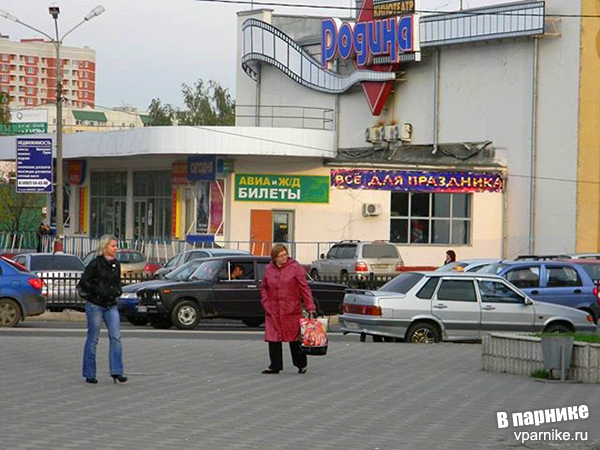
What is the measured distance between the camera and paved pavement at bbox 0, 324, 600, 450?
35.8 feet

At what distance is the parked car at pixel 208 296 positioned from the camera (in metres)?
25.7

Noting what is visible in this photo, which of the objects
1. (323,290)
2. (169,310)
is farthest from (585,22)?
(169,310)

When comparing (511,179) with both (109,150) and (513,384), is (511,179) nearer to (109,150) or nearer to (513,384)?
(109,150)

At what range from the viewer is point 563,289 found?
2586 centimetres

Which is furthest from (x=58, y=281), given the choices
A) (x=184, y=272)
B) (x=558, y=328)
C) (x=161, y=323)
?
(x=558, y=328)

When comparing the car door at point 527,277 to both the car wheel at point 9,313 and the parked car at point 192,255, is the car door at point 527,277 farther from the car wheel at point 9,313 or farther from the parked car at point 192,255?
the car wheel at point 9,313

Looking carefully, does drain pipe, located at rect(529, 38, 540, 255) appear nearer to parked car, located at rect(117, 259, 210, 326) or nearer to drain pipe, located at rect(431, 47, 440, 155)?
drain pipe, located at rect(431, 47, 440, 155)

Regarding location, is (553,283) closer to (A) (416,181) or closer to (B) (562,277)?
(B) (562,277)

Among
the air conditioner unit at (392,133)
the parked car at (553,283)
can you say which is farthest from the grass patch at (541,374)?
the air conditioner unit at (392,133)

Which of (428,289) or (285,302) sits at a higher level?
(285,302)

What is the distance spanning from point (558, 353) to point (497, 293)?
6.89 m

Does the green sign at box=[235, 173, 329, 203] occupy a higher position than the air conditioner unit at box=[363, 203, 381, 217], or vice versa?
the green sign at box=[235, 173, 329, 203]

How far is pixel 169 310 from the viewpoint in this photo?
25625 millimetres

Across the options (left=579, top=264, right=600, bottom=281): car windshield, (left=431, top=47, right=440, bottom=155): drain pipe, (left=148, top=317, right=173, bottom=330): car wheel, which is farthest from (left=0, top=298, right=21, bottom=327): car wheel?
(left=431, top=47, right=440, bottom=155): drain pipe
